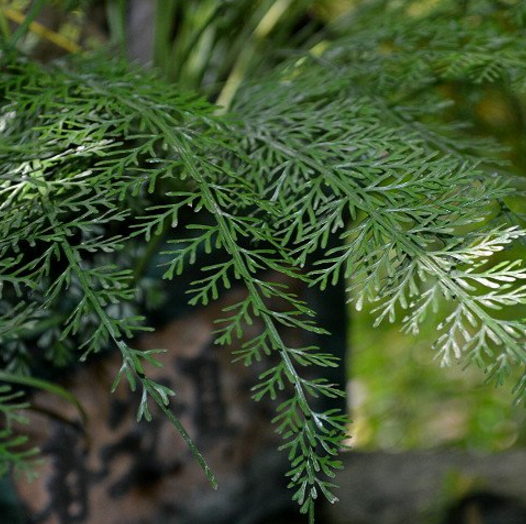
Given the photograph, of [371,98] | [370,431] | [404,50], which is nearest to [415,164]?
[371,98]

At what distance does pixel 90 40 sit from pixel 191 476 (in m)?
0.58

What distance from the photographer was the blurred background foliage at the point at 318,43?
79cm

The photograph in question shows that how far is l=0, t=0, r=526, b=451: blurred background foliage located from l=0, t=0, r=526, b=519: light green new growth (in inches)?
3.2

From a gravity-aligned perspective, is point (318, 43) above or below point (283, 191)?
below

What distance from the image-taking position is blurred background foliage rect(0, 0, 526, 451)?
79 centimetres

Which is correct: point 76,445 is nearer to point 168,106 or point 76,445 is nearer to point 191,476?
point 191,476

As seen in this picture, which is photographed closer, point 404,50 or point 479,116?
point 404,50

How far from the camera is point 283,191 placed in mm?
461

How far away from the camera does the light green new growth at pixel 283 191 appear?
38 cm

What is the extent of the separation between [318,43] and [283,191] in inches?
17.6

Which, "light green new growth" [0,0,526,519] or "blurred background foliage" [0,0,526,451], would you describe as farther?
"blurred background foliage" [0,0,526,451]

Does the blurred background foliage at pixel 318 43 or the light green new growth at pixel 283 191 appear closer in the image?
the light green new growth at pixel 283 191

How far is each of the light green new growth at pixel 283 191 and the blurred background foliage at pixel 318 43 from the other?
0.08m

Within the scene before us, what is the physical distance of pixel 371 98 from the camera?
0.59 metres
